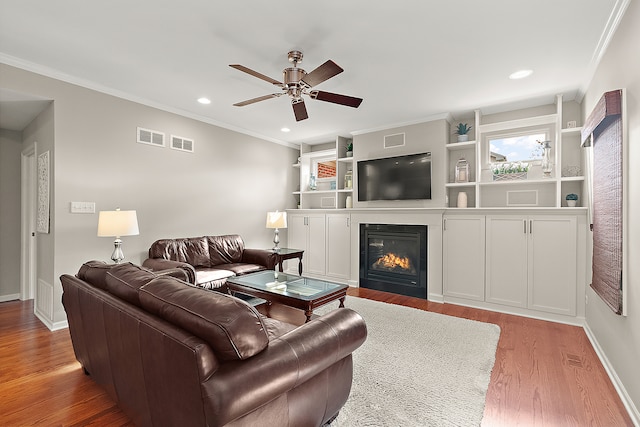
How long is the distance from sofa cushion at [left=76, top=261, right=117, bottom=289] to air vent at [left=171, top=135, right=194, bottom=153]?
→ 2.44 metres

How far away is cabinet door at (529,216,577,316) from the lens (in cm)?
343

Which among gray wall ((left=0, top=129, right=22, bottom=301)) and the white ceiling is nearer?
the white ceiling

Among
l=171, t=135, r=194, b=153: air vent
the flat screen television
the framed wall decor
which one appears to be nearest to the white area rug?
the flat screen television

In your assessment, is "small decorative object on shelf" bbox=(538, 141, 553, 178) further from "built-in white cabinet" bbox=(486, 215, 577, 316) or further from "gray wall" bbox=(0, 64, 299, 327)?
"gray wall" bbox=(0, 64, 299, 327)

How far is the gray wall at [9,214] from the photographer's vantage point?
416 centimetres

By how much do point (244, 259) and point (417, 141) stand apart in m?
3.17

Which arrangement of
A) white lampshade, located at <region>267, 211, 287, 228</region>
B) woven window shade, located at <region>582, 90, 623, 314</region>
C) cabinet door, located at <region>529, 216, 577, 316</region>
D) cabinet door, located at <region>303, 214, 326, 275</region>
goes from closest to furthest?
woven window shade, located at <region>582, 90, 623, 314</region>, cabinet door, located at <region>529, 216, 577, 316</region>, white lampshade, located at <region>267, 211, 287, 228</region>, cabinet door, located at <region>303, 214, 326, 275</region>

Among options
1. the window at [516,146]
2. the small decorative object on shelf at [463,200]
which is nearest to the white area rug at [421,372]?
the small decorative object on shelf at [463,200]

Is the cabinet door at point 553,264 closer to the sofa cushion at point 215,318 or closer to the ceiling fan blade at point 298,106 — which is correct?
the ceiling fan blade at point 298,106

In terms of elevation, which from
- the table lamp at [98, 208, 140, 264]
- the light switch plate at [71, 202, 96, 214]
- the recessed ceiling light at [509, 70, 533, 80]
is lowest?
the table lamp at [98, 208, 140, 264]

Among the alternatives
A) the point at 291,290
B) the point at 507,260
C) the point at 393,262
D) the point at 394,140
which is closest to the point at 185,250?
the point at 291,290

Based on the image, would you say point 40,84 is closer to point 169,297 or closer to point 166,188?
point 166,188

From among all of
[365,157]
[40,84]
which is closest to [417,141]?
→ [365,157]

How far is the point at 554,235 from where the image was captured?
3.51 meters
